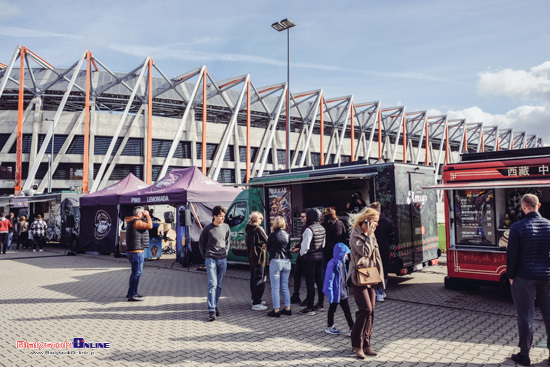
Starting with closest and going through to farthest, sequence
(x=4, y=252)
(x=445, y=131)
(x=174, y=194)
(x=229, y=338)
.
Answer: (x=229, y=338)
(x=174, y=194)
(x=4, y=252)
(x=445, y=131)

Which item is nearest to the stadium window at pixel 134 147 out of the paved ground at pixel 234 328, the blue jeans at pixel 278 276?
the paved ground at pixel 234 328

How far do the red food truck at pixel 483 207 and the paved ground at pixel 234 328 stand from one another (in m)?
0.61

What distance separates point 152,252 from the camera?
585 inches

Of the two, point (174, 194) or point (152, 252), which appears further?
point (152, 252)

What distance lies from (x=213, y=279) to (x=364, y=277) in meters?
2.69

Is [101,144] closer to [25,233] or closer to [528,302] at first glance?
[25,233]

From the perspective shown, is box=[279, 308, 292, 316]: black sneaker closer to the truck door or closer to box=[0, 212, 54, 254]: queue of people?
the truck door

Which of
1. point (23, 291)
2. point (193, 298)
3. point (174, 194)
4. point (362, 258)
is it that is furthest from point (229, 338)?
point (174, 194)

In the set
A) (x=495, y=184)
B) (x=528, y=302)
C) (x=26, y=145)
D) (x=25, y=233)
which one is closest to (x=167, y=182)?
(x=25, y=233)

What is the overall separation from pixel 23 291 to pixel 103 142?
1005 inches

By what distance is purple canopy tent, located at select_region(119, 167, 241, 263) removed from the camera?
13.2 m

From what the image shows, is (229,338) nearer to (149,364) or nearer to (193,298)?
(149,364)

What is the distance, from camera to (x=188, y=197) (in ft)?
42.8
